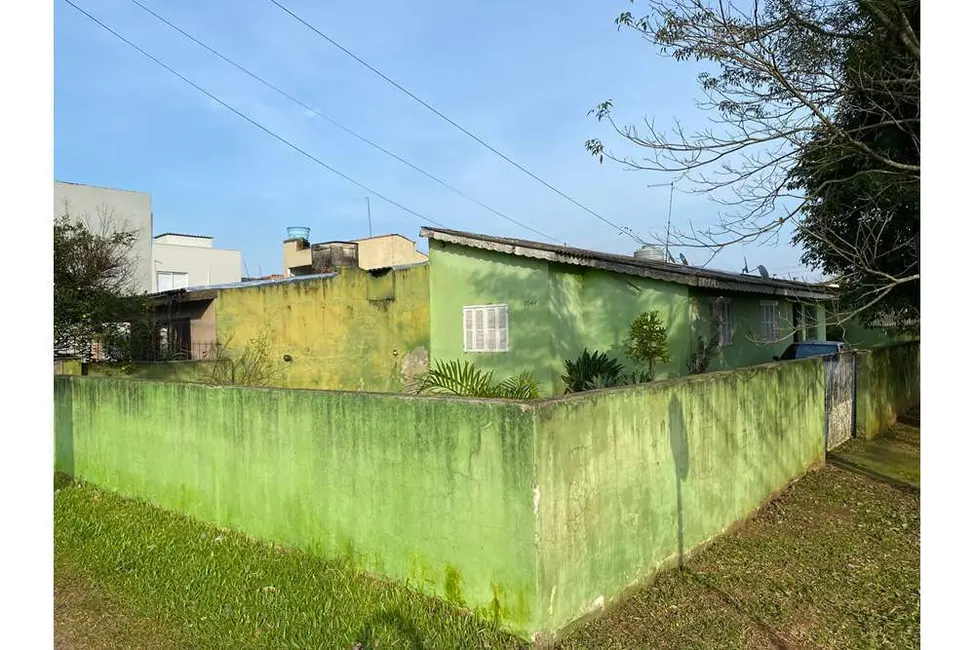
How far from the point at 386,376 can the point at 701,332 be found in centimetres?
775

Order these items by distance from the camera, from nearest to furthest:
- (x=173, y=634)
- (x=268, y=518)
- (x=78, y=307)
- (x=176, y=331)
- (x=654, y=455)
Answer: (x=173, y=634) → (x=654, y=455) → (x=268, y=518) → (x=78, y=307) → (x=176, y=331)

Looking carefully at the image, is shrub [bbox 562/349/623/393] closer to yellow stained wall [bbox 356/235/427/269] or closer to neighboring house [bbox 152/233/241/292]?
yellow stained wall [bbox 356/235/427/269]

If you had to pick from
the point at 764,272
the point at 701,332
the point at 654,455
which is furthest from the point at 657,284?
the point at 654,455

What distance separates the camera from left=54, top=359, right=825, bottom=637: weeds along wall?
4023 millimetres

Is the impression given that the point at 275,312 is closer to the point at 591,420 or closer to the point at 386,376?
the point at 386,376

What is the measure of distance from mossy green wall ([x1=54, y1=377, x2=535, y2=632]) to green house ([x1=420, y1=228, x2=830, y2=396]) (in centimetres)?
710

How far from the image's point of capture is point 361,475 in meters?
5.04

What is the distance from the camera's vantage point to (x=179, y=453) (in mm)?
7062

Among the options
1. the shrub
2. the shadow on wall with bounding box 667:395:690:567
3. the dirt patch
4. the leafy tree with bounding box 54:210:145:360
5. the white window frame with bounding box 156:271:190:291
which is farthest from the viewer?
the white window frame with bounding box 156:271:190:291

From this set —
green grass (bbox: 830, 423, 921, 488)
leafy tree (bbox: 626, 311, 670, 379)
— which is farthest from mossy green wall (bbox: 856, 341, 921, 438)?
leafy tree (bbox: 626, 311, 670, 379)

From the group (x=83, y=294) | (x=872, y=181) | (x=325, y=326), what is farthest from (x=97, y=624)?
(x=325, y=326)

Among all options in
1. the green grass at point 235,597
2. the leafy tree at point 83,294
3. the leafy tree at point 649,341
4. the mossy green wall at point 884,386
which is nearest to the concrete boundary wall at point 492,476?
the green grass at point 235,597

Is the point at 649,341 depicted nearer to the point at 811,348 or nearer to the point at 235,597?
the point at 811,348

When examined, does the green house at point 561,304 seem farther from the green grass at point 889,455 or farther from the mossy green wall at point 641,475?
the mossy green wall at point 641,475
